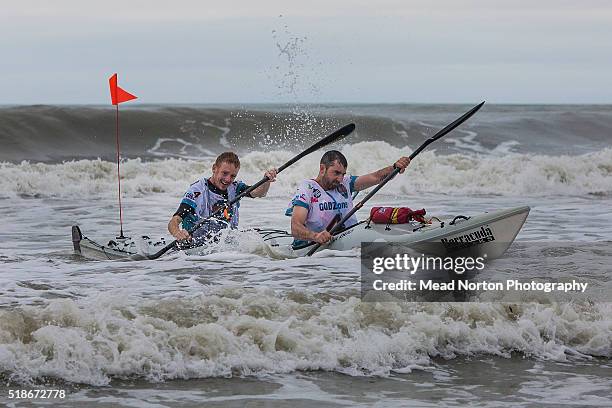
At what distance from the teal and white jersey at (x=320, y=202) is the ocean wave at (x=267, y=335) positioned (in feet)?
4.85

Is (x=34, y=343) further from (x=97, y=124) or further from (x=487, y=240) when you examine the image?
(x=97, y=124)

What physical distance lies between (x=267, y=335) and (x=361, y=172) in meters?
16.9

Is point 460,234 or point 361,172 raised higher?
point 361,172

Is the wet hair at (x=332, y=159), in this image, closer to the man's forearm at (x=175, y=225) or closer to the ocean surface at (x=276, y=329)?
the ocean surface at (x=276, y=329)

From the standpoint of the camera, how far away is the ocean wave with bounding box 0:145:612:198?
1934 cm

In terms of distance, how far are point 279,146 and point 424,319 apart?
24431 millimetres

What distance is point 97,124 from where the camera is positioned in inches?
1218

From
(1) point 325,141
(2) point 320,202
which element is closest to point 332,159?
(2) point 320,202

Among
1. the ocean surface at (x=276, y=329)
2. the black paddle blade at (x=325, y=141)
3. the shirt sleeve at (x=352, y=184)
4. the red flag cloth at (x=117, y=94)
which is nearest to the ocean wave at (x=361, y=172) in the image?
the ocean surface at (x=276, y=329)

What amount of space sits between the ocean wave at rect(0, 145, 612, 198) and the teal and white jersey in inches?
414

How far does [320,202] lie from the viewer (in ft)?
28.4

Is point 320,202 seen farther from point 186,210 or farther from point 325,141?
A: point 325,141

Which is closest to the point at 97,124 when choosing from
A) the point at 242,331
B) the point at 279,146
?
the point at 279,146

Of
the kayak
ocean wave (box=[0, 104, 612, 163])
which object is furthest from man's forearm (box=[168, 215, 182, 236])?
ocean wave (box=[0, 104, 612, 163])
